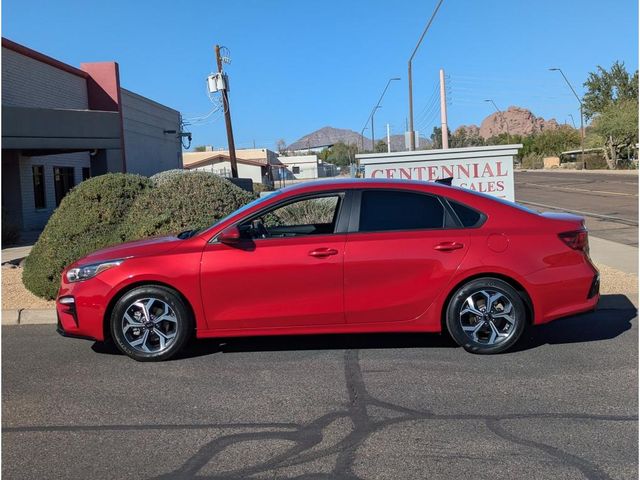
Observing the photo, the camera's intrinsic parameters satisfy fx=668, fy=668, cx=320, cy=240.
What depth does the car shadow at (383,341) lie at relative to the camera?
675cm

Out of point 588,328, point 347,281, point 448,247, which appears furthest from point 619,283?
point 347,281

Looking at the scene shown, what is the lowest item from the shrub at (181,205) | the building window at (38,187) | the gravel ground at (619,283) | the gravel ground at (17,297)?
the gravel ground at (619,283)

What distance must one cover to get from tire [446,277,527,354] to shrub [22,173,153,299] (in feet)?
17.0

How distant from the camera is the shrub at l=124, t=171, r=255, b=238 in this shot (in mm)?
9359

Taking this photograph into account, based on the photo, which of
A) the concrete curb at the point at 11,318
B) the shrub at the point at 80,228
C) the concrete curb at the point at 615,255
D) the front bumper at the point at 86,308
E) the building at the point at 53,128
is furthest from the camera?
the building at the point at 53,128

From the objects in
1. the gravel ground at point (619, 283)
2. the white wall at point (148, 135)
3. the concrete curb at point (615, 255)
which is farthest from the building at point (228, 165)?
the gravel ground at point (619, 283)

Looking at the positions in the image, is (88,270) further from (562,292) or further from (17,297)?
(562,292)

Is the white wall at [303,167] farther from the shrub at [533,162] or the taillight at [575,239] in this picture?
the taillight at [575,239]

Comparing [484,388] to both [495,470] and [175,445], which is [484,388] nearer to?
[495,470]

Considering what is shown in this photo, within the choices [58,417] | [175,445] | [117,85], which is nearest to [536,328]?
[175,445]

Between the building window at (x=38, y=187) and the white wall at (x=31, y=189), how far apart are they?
5.7 inches

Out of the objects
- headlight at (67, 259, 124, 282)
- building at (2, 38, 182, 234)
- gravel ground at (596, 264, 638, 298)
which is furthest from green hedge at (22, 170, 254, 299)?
building at (2, 38, 182, 234)

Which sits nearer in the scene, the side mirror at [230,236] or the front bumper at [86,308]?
the side mirror at [230,236]

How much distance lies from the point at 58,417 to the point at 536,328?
16.5ft
